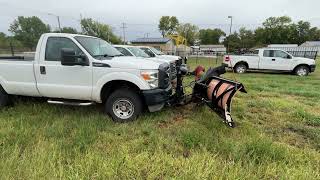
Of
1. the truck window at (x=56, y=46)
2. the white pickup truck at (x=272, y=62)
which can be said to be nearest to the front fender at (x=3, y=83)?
the truck window at (x=56, y=46)

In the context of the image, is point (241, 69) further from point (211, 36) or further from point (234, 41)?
point (211, 36)

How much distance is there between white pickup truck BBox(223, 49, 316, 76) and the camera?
16438mm

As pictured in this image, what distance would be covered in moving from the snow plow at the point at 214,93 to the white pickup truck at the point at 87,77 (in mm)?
499

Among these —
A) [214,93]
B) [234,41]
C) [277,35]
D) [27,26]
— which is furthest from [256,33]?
[214,93]

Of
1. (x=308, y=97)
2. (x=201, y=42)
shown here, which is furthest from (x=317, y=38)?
(x=308, y=97)

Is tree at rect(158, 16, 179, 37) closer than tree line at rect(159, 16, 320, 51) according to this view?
No

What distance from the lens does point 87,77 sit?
5.64 metres

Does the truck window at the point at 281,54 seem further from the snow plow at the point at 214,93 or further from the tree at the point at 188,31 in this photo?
the tree at the point at 188,31

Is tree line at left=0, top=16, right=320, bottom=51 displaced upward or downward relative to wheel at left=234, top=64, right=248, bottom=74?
upward

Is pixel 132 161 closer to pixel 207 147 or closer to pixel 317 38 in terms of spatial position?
pixel 207 147

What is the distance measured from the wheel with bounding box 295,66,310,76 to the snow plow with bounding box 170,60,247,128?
12092mm

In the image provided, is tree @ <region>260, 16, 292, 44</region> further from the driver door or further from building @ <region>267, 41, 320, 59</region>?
the driver door

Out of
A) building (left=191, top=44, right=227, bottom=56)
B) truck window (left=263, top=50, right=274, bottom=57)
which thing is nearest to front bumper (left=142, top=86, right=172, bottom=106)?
truck window (left=263, top=50, right=274, bottom=57)

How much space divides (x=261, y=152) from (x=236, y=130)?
1037mm
